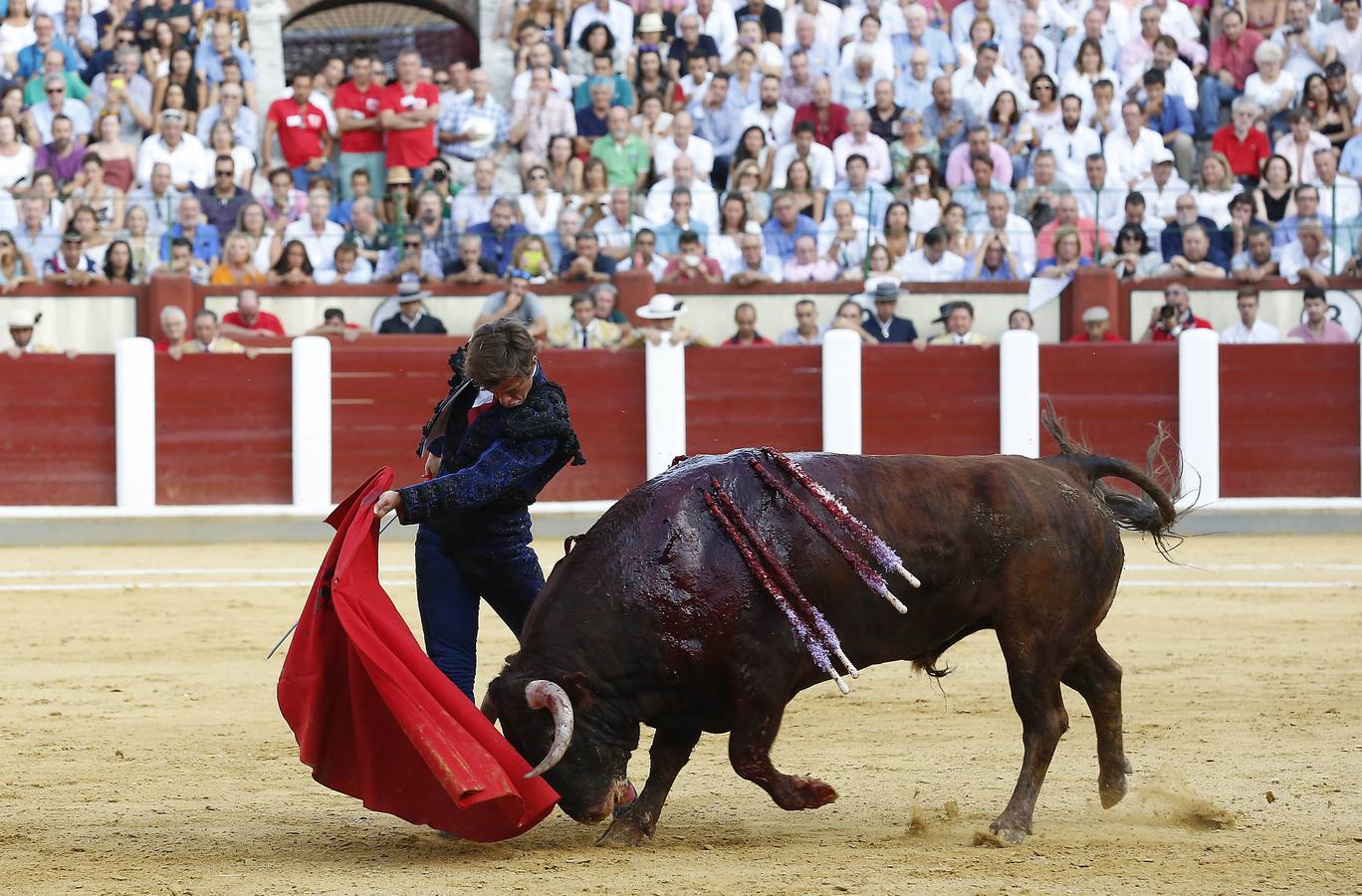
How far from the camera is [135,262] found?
11.3 metres

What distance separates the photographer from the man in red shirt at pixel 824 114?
12.1 metres

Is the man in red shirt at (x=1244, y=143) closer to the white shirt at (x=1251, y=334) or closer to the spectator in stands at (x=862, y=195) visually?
the white shirt at (x=1251, y=334)

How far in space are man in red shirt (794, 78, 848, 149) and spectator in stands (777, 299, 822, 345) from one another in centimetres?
127

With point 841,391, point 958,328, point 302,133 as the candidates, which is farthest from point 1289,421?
point 302,133

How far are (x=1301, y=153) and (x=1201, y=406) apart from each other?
181cm

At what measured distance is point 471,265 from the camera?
36.7ft

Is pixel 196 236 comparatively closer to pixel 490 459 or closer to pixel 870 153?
pixel 870 153

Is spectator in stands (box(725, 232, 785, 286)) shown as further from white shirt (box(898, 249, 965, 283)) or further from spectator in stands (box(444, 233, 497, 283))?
spectator in stands (box(444, 233, 497, 283))

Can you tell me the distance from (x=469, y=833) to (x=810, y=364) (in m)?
7.59

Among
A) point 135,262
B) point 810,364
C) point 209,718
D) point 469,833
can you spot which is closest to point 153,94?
point 135,262

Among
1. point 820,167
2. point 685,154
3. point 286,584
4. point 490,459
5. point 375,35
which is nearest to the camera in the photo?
point 490,459

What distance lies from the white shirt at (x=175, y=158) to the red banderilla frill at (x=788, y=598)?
848cm

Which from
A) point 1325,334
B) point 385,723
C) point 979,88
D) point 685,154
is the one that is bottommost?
point 385,723

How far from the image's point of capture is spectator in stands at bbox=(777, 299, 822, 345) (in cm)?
1121
